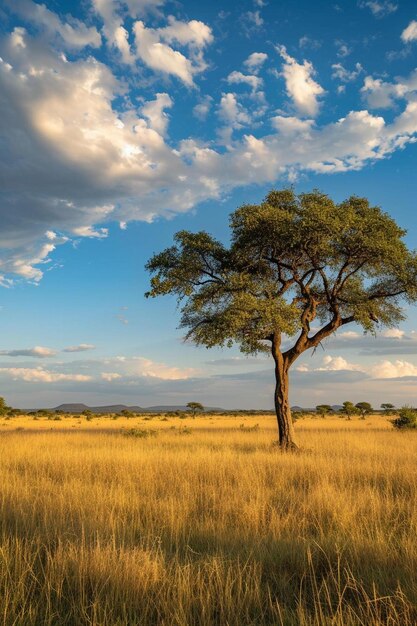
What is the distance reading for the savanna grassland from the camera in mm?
4492

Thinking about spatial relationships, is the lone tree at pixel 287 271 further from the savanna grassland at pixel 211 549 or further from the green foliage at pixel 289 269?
the savanna grassland at pixel 211 549

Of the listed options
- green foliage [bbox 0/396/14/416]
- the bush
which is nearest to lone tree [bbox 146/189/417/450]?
the bush

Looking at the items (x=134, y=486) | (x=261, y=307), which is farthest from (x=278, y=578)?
(x=261, y=307)

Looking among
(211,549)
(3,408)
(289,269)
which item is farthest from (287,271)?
(3,408)

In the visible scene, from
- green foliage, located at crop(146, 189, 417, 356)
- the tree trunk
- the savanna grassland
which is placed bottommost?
the savanna grassland

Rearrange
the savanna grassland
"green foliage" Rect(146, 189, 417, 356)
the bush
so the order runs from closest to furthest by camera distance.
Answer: the savanna grassland
"green foliage" Rect(146, 189, 417, 356)
the bush

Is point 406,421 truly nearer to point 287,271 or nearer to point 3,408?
point 287,271

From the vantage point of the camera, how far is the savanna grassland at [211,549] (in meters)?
4.49

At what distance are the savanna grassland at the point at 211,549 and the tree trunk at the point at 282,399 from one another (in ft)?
23.2

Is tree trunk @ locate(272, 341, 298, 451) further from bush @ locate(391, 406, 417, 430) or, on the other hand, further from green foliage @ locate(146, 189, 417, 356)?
bush @ locate(391, 406, 417, 430)

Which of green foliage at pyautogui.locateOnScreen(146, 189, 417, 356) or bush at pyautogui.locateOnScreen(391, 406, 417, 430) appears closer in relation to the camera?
green foliage at pyautogui.locateOnScreen(146, 189, 417, 356)

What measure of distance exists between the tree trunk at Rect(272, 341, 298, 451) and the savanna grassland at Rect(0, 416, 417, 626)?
7078mm

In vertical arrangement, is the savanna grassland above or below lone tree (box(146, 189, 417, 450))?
below

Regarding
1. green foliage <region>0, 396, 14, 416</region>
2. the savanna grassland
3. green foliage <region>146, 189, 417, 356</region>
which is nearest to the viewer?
the savanna grassland
